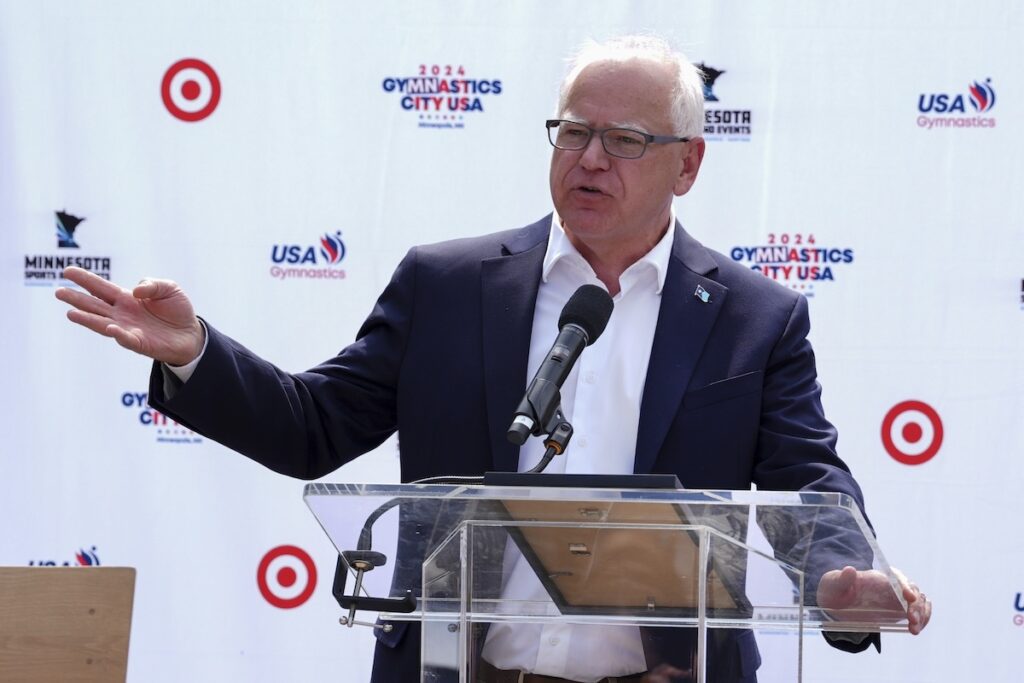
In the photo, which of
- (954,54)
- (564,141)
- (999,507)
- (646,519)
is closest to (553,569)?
(646,519)

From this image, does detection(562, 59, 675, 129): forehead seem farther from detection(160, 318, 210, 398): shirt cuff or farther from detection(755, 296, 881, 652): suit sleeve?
detection(160, 318, 210, 398): shirt cuff

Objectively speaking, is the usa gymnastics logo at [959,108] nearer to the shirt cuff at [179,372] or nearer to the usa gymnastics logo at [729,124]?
the usa gymnastics logo at [729,124]

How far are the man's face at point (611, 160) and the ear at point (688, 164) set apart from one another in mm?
119

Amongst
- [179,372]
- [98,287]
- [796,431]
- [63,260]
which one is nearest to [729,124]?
[796,431]

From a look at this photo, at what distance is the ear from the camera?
2906 mm

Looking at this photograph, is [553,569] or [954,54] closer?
[553,569]

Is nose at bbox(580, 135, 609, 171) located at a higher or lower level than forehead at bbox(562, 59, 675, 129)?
lower

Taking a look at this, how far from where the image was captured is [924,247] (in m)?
4.14

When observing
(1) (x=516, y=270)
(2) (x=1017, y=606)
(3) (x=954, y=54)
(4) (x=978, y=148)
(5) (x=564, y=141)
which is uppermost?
(3) (x=954, y=54)

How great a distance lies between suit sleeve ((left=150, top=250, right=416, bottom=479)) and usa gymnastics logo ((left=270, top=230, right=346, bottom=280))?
151 cm

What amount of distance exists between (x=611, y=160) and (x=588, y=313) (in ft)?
2.37

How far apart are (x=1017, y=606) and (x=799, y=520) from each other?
2.63 m

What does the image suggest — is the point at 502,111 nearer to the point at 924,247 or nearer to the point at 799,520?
the point at 924,247

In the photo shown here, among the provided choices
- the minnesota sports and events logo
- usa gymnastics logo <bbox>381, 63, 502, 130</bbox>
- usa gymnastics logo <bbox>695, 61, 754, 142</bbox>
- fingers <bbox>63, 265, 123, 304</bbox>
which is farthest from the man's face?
the minnesota sports and events logo
